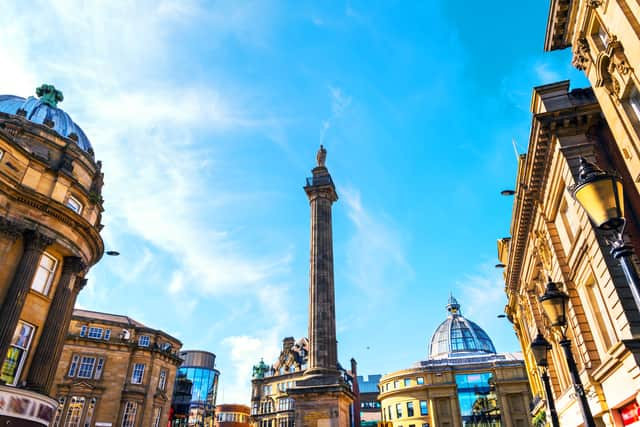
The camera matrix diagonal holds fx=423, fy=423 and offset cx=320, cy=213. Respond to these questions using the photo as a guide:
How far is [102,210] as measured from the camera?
31.2m

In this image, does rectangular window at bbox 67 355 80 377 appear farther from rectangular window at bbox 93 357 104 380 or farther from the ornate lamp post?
the ornate lamp post

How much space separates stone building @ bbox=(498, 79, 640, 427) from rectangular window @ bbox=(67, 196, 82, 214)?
27275 mm

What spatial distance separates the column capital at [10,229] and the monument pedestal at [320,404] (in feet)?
66.8

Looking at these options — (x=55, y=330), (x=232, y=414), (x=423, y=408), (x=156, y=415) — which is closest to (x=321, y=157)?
(x=55, y=330)

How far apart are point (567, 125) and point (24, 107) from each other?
117ft

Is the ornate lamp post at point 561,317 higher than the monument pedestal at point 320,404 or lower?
lower

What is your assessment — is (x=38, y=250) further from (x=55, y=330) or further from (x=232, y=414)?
(x=232, y=414)

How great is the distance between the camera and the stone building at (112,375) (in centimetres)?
4062

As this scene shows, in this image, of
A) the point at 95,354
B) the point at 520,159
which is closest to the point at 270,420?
the point at 95,354

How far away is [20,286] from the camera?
22031 mm

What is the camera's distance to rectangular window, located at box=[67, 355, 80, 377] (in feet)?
137

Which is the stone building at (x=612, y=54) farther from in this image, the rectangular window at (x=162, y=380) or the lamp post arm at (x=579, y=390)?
the rectangular window at (x=162, y=380)

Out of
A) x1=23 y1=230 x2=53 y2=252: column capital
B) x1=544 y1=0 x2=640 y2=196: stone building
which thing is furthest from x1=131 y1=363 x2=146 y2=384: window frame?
x1=544 y1=0 x2=640 y2=196: stone building

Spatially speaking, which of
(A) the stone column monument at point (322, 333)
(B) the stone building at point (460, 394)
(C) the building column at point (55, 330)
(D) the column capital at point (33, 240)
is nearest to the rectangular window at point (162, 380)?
(A) the stone column monument at point (322, 333)
